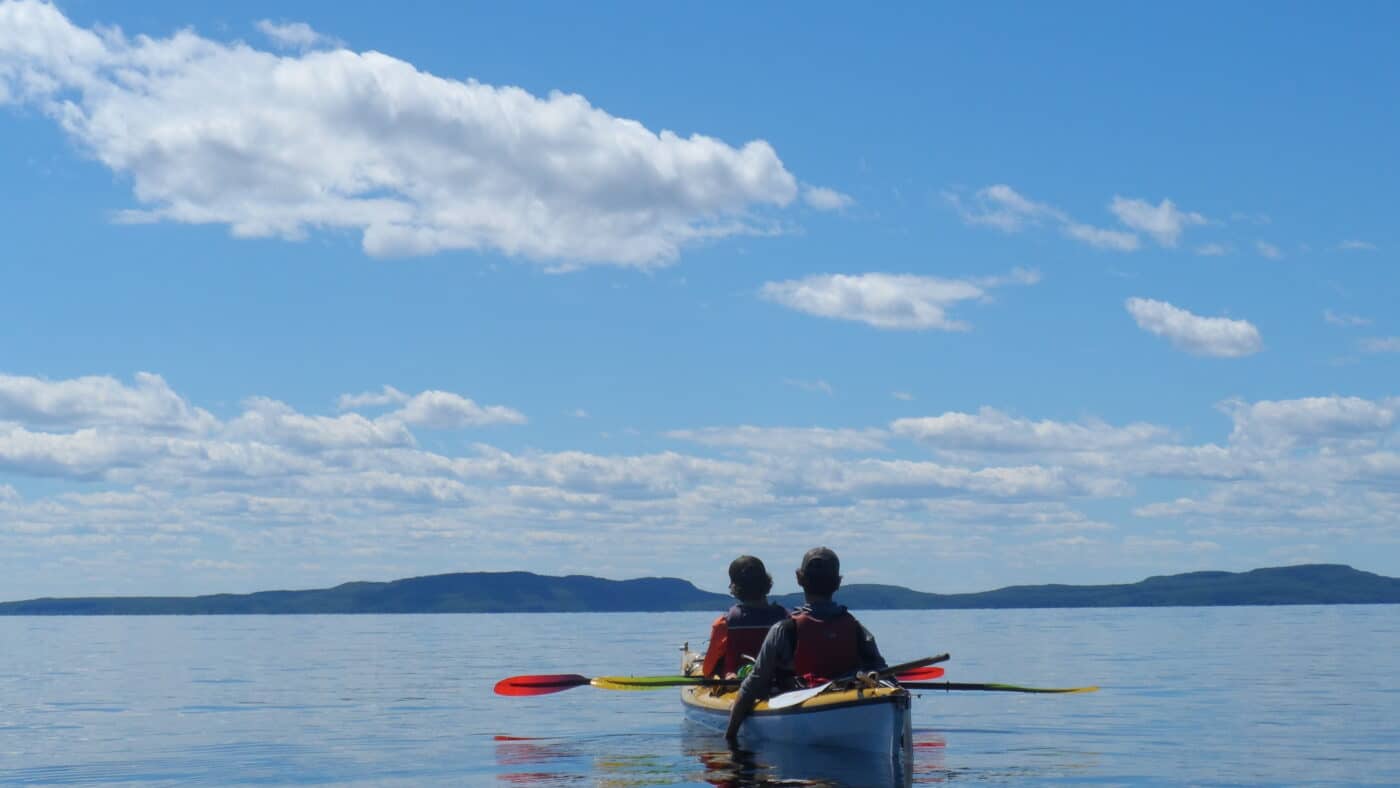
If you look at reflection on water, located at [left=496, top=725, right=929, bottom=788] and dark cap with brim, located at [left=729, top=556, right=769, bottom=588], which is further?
dark cap with brim, located at [left=729, top=556, right=769, bottom=588]

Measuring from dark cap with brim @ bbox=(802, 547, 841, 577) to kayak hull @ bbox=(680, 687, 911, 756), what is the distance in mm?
1555

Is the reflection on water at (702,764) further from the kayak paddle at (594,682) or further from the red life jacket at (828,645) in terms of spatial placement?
the red life jacket at (828,645)

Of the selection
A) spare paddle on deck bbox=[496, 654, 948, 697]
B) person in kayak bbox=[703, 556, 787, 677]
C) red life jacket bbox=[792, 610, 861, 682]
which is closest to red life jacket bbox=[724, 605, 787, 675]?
person in kayak bbox=[703, 556, 787, 677]

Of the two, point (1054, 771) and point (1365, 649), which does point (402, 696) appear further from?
point (1365, 649)

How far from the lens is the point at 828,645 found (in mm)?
18594

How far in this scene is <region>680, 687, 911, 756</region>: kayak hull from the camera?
16.5 meters

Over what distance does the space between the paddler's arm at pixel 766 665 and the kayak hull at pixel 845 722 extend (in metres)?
0.17

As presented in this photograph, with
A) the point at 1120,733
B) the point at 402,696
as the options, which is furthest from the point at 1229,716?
the point at 402,696

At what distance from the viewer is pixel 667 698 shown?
36.7 m

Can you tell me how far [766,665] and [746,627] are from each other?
333 centimetres

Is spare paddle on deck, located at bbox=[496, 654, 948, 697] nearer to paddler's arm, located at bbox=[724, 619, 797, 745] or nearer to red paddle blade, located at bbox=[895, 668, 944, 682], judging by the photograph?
red paddle blade, located at bbox=[895, 668, 944, 682]

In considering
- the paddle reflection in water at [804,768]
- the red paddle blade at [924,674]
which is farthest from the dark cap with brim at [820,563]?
the red paddle blade at [924,674]

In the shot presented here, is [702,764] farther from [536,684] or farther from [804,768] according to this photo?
[536,684]

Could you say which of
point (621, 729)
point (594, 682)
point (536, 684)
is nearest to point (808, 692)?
point (594, 682)
